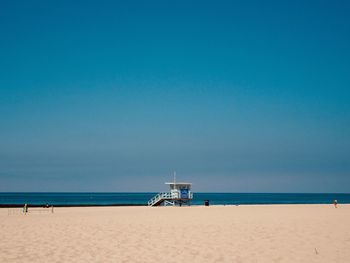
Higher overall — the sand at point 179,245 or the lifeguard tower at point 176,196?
the lifeguard tower at point 176,196

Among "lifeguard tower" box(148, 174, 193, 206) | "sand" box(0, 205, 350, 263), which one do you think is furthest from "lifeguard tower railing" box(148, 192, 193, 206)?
"sand" box(0, 205, 350, 263)

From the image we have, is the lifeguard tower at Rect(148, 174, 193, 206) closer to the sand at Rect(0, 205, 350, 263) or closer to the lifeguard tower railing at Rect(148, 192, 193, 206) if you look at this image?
the lifeguard tower railing at Rect(148, 192, 193, 206)

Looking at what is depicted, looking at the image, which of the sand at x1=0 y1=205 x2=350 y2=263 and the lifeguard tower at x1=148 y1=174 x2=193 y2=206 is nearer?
the sand at x1=0 y1=205 x2=350 y2=263

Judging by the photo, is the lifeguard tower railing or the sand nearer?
the sand

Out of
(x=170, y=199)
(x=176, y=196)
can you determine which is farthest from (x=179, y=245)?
(x=170, y=199)

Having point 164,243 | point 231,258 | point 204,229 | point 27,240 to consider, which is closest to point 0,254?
point 27,240

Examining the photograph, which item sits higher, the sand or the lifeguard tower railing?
the lifeguard tower railing

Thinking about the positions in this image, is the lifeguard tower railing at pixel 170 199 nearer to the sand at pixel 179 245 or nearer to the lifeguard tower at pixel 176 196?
the lifeguard tower at pixel 176 196

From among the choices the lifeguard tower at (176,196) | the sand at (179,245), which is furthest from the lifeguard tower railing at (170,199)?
the sand at (179,245)

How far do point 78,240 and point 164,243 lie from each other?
Answer: 352 cm

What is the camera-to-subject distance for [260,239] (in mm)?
16531

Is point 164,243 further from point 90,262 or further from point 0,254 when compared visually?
point 0,254

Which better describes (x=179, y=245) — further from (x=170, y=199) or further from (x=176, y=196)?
(x=170, y=199)

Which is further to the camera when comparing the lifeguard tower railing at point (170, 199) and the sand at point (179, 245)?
the lifeguard tower railing at point (170, 199)
